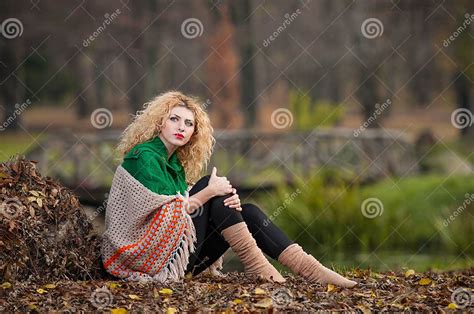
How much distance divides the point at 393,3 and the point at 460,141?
3612 millimetres

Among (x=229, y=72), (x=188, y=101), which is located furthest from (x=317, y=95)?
(x=188, y=101)

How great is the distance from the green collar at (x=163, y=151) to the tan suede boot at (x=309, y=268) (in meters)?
0.81

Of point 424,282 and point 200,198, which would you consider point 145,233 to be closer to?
point 200,198

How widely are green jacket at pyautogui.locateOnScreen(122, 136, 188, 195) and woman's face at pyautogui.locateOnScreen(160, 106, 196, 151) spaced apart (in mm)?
46

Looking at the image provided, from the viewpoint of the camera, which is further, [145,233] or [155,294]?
[145,233]

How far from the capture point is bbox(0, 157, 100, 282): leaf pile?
14.9ft

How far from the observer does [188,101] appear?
17.0 ft

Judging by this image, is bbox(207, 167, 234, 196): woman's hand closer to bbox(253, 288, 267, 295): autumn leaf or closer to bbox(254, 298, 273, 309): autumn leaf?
bbox(253, 288, 267, 295): autumn leaf

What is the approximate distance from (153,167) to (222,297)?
90cm

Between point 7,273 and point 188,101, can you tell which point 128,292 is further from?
point 188,101

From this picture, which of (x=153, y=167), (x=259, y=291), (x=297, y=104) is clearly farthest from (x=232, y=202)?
(x=297, y=104)


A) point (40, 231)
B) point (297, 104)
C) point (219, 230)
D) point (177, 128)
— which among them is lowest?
point (40, 231)

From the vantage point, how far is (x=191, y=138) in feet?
17.3

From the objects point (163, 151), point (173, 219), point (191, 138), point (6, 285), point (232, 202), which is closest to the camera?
point (6, 285)
